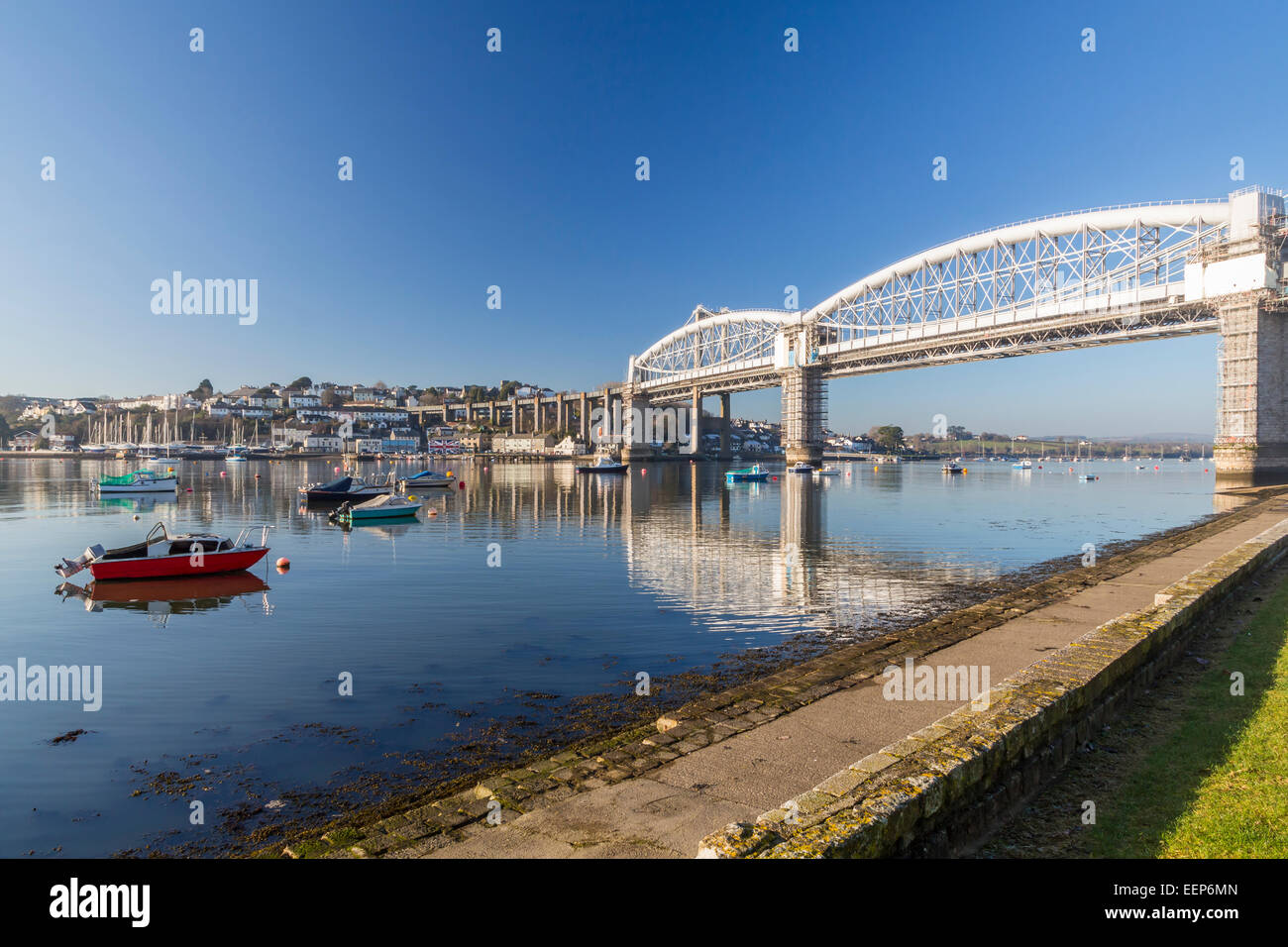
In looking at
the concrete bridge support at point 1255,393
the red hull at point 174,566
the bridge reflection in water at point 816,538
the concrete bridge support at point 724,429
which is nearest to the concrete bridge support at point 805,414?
the concrete bridge support at point 724,429

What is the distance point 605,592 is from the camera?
18031mm

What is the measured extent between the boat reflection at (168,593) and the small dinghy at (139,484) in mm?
39570

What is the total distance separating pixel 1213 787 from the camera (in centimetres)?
530

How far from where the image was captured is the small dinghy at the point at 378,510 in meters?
35.2

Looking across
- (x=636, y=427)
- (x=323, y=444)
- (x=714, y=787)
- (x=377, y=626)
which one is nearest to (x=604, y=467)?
(x=636, y=427)

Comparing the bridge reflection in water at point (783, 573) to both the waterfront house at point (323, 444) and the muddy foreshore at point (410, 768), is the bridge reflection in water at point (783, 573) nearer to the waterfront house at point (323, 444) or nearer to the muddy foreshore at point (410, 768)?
the muddy foreshore at point (410, 768)

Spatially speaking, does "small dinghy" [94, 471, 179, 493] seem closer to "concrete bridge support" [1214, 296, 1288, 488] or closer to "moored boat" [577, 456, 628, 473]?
"moored boat" [577, 456, 628, 473]

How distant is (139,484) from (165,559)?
4122 centimetres

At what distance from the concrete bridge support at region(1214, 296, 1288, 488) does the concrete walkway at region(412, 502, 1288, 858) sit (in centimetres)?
5978

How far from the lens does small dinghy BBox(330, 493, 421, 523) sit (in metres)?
35.2

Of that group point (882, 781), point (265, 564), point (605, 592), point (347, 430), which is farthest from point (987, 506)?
point (347, 430)

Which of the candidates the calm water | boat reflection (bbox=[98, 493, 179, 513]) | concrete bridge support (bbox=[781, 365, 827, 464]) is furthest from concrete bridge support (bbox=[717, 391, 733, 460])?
the calm water

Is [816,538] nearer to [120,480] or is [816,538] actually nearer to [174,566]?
[174,566]
